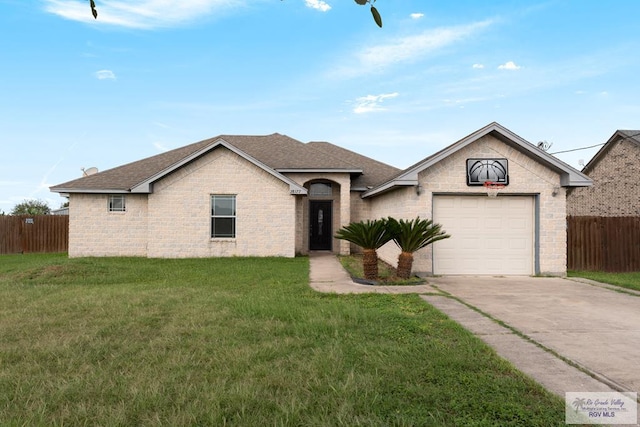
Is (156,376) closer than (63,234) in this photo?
Yes

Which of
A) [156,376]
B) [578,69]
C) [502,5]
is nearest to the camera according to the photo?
[156,376]

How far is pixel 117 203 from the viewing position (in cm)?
1702

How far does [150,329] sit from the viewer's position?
5.88 meters

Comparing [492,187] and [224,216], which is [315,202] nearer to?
[224,216]

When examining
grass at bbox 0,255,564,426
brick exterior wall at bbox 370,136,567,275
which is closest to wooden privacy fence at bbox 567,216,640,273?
brick exterior wall at bbox 370,136,567,275

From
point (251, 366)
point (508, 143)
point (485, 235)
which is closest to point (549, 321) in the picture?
point (251, 366)

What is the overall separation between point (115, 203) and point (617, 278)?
731 inches

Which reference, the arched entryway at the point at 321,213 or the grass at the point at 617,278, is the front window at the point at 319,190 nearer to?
the arched entryway at the point at 321,213

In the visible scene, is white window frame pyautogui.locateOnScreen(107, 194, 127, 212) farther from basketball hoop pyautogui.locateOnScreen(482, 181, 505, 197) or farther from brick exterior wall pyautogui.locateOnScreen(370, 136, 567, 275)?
basketball hoop pyautogui.locateOnScreen(482, 181, 505, 197)

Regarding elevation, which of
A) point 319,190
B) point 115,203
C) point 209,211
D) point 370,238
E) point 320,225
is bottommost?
point 370,238

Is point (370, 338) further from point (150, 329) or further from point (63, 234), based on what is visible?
point (63, 234)

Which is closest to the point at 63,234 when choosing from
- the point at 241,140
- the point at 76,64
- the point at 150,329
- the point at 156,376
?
the point at 241,140

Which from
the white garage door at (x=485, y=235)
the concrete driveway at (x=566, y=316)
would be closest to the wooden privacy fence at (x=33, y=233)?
the white garage door at (x=485, y=235)

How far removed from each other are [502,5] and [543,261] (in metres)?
7.25
